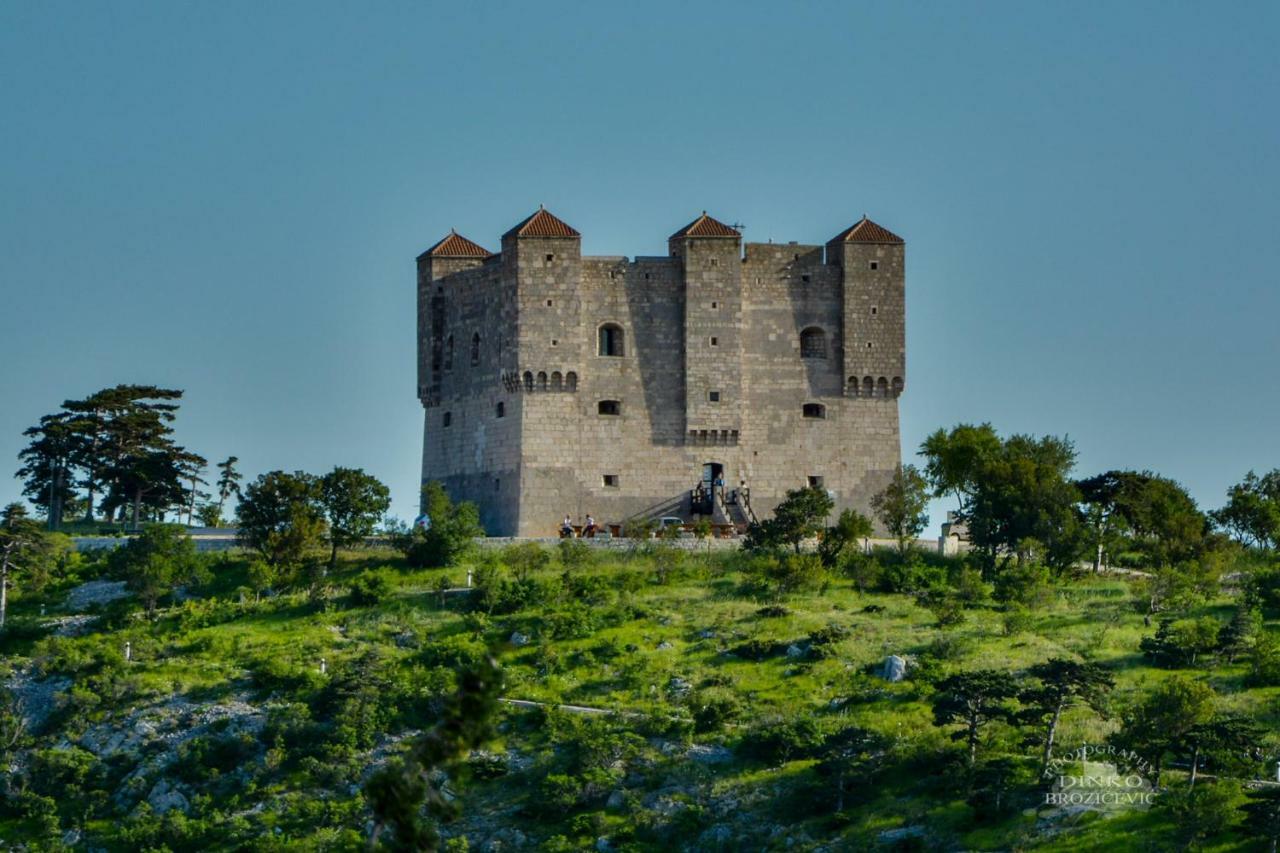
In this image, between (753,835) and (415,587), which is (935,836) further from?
(415,587)

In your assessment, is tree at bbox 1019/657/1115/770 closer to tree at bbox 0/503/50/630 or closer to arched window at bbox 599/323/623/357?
arched window at bbox 599/323/623/357

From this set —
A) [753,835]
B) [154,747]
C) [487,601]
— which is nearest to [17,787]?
[154,747]

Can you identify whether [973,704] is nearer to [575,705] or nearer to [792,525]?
[575,705]

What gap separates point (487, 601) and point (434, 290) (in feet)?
48.3

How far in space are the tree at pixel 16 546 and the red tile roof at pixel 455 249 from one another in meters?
16.1

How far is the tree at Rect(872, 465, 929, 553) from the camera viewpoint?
68.8 m

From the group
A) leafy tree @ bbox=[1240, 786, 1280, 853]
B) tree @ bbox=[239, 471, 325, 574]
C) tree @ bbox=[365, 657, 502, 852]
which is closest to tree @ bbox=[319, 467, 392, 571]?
tree @ bbox=[239, 471, 325, 574]

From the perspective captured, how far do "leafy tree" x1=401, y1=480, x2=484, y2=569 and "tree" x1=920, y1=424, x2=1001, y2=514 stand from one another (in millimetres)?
15368

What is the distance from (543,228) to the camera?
230ft

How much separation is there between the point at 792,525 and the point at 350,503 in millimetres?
13300

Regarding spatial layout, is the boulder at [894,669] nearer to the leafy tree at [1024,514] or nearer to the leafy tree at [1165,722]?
the leafy tree at [1165,722]

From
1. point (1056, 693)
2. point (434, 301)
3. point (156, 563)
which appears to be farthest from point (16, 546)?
point (1056, 693)

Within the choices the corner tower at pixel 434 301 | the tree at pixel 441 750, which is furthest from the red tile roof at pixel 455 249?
the tree at pixel 441 750

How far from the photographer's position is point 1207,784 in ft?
149
